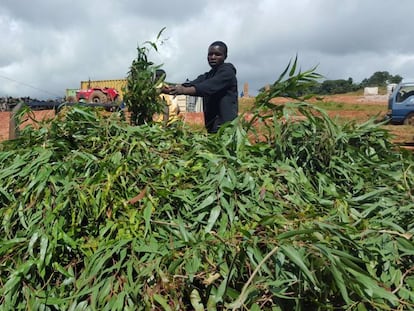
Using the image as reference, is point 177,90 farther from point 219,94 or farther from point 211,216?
point 211,216

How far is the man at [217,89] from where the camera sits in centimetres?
316

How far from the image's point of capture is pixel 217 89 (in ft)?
10.5

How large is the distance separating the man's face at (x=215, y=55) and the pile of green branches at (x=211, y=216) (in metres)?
1.28

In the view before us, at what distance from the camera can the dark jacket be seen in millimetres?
3176

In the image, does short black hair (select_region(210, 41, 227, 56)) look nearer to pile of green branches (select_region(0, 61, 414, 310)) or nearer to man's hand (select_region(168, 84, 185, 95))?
man's hand (select_region(168, 84, 185, 95))

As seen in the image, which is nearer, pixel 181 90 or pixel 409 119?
pixel 181 90

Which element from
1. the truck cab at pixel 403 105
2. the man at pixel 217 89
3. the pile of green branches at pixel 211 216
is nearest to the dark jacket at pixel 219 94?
the man at pixel 217 89

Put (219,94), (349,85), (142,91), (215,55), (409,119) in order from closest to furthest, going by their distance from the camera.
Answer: (142,91) < (219,94) < (215,55) < (409,119) < (349,85)

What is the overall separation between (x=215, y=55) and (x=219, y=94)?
0.36m

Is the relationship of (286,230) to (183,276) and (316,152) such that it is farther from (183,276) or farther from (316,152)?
(316,152)

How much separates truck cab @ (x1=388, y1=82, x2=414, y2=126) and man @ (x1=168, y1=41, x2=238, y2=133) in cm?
1558

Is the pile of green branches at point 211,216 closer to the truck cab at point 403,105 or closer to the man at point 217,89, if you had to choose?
the man at point 217,89

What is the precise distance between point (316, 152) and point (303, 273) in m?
0.87


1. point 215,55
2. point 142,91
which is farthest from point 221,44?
point 142,91
